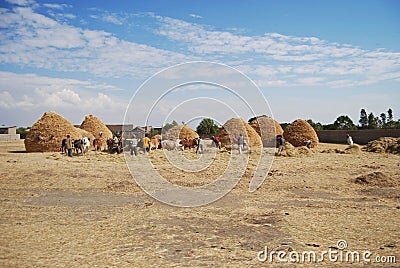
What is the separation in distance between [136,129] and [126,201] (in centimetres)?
1441

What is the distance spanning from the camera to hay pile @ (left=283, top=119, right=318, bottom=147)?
111ft

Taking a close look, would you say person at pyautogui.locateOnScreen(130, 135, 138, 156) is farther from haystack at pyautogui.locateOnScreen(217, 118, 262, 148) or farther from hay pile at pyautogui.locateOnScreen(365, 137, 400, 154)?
hay pile at pyautogui.locateOnScreen(365, 137, 400, 154)

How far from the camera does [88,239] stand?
24.0 ft

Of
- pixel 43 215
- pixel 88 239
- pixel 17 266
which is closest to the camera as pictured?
pixel 17 266

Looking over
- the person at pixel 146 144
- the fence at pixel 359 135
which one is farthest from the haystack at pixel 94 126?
the fence at pixel 359 135

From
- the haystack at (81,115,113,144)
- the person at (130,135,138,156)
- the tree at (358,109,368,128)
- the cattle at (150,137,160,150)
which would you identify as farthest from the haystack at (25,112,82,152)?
the tree at (358,109,368,128)

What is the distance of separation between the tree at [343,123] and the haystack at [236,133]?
1522 inches

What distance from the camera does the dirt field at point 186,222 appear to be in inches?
253

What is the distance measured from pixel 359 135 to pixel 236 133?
18.2 metres

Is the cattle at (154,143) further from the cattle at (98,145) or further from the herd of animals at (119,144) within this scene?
the cattle at (98,145)

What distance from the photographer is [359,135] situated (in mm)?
43062

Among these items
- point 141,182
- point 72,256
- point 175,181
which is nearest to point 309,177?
point 175,181

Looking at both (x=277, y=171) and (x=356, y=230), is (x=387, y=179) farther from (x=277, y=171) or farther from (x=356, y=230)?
(x=356, y=230)

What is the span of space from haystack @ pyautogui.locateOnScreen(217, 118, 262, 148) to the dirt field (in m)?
16.5
